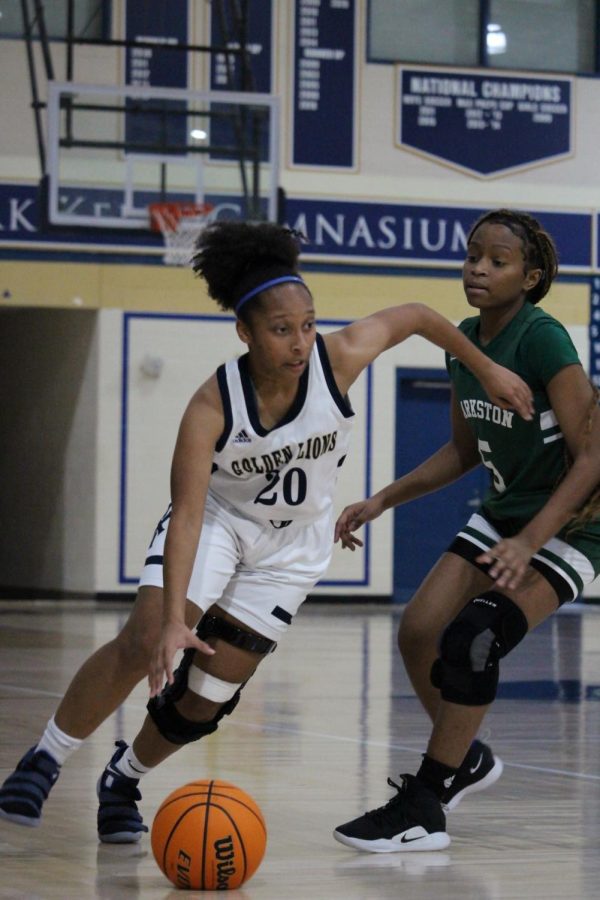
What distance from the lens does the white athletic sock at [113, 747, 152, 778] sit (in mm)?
4785

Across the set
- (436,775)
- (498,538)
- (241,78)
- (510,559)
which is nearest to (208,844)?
(436,775)

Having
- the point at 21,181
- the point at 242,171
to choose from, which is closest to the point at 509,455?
the point at 242,171

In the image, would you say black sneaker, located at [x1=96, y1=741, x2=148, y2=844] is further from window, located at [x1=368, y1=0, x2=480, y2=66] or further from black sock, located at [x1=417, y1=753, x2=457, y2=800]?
window, located at [x1=368, y1=0, x2=480, y2=66]

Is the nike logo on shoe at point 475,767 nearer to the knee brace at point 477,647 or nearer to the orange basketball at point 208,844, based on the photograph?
the knee brace at point 477,647

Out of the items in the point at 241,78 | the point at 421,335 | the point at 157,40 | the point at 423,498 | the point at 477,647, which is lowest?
the point at 423,498

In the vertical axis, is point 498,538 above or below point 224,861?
above

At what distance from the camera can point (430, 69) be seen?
16.9 m

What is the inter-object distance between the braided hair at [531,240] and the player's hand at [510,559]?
90cm

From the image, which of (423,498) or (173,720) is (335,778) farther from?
(423,498)

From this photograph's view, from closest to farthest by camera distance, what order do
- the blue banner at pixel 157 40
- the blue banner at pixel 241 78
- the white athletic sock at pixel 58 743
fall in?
the white athletic sock at pixel 58 743 < the blue banner at pixel 241 78 < the blue banner at pixel 157 40

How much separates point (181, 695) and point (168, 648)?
0.59 meters

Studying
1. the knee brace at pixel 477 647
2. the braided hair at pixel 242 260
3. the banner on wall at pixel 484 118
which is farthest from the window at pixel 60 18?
the knee brace at pixel 477 647

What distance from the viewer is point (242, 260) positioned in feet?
15.1

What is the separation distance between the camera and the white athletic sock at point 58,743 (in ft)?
15.5
